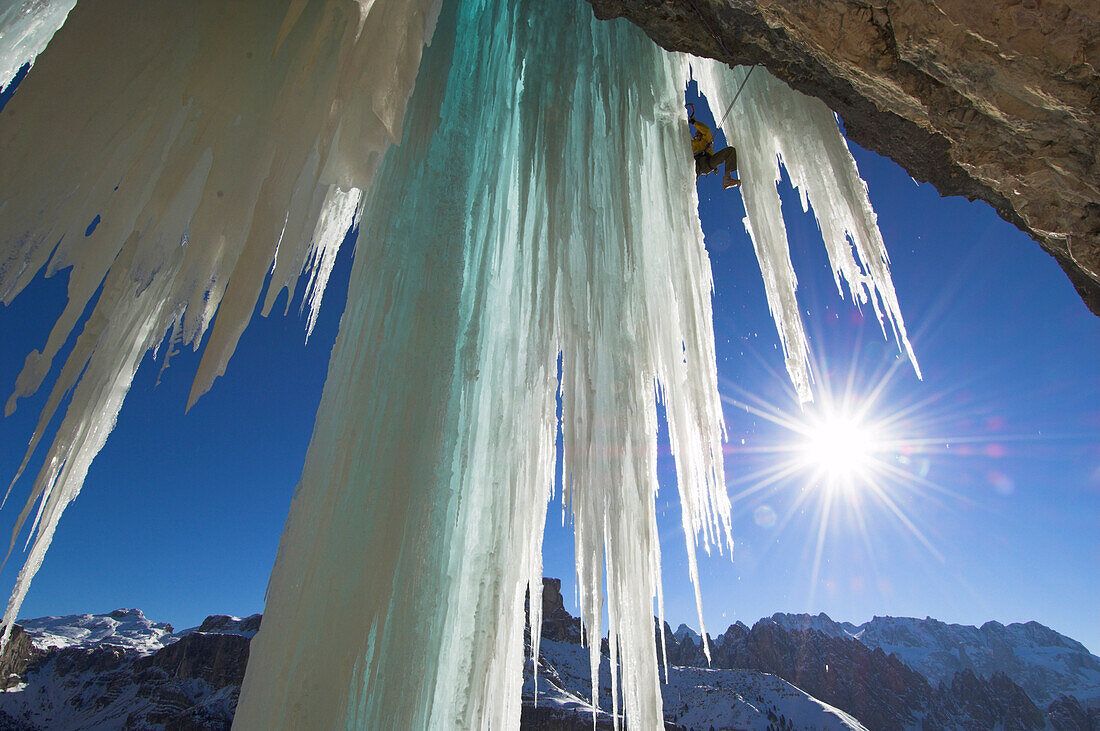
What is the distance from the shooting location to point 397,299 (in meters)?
1.73

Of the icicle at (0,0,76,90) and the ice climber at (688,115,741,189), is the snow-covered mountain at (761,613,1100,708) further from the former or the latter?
the icicle at (0,0,76,90)

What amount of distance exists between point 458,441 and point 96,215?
1.16 m

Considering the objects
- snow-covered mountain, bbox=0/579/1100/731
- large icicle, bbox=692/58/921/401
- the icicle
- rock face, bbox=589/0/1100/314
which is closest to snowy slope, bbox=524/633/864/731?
snow-covered mountain, bbox=0/579/1100/731

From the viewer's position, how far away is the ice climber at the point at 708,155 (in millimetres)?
2752

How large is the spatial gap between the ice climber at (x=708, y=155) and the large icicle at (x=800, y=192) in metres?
0.06

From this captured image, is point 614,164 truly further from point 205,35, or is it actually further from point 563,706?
point 563,706

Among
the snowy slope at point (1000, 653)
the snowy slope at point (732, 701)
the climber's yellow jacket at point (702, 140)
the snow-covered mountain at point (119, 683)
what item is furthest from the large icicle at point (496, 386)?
the snowy slope at point (1000, 653)

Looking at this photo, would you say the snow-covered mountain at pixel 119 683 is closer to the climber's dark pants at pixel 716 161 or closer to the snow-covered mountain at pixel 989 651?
the climber's dark pants at pixel 716 161

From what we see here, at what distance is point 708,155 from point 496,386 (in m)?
1.82

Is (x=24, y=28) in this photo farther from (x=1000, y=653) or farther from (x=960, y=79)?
(x=1000, y=653)

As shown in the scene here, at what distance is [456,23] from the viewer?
93.0 inches

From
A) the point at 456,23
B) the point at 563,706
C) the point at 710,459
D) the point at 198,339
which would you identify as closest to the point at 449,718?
the point at 198,339

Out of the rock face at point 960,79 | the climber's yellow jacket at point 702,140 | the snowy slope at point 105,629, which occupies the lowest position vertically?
the rock face at point 960,79

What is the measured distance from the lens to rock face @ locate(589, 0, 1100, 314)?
1.36 metres
